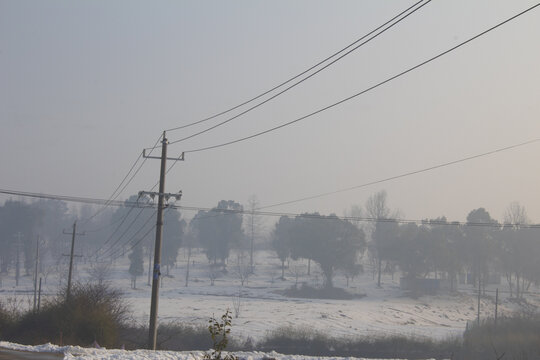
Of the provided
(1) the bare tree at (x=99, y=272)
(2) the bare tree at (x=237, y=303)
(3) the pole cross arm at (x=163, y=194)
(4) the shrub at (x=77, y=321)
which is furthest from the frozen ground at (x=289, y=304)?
(3) the pole cross arm at (x=163, y=194)

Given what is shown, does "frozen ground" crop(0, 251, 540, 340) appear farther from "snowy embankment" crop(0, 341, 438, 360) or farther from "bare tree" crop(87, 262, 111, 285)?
"snowy embankment" crop(0, 341, 438, 360)

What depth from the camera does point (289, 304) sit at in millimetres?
84750

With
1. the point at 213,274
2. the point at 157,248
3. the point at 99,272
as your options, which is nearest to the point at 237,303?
the point at 213,274

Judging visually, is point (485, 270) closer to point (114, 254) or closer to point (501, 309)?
point (501, 309)

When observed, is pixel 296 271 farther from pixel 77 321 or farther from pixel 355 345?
pixel 77 321

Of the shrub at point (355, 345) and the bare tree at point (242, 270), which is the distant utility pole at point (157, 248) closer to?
the shrub at point (355, 345)

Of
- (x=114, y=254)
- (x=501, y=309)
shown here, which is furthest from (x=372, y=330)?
(x=114, y=254)

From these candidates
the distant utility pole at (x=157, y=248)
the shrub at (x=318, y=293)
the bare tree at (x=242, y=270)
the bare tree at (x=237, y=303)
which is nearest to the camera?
the distant utility pole at (x=157, y=248)

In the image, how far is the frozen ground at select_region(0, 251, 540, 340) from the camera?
6612 centimetres

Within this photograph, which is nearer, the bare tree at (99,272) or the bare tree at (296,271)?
the bare tree at (99,272)

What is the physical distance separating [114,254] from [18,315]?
107275mm

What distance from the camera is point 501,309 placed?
91.1 meters

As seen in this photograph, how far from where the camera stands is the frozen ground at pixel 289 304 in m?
66.1

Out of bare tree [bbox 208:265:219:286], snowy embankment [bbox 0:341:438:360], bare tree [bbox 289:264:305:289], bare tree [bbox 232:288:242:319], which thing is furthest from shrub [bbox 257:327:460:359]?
bare tree [bbox 289:264:305:289]
